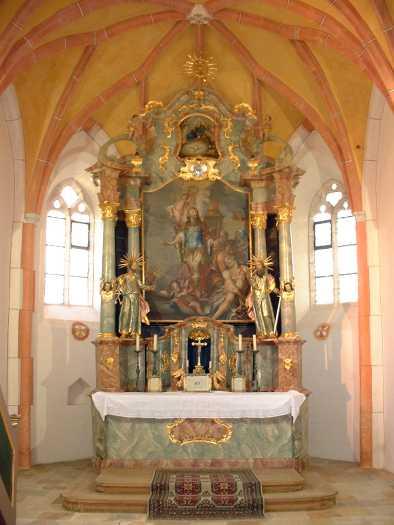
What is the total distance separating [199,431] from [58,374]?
377 centimetres

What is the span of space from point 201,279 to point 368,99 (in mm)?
4376

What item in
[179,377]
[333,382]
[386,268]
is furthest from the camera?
[333,382]

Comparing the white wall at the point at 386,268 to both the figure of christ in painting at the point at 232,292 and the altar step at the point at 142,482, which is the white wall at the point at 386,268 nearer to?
the figure of christ in painting at the point at 232,292

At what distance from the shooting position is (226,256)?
44.7 feet

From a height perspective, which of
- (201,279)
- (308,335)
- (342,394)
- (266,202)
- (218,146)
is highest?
(218,146)

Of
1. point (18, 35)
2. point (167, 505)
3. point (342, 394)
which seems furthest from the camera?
point (342, 394)

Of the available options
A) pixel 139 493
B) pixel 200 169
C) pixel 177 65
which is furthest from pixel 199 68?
pixel 139 493

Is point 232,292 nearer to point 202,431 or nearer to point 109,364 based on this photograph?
point 109,364

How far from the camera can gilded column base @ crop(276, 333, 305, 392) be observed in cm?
1274

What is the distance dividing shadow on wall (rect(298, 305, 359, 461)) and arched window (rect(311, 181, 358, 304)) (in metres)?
0.36

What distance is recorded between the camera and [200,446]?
11477 millimetres

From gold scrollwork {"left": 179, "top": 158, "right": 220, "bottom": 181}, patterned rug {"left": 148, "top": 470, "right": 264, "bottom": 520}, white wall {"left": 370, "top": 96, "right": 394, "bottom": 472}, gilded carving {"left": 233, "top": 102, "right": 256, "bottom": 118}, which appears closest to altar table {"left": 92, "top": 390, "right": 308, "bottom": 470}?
patterned rug {"left": 148, "top": 470, "right": 264, "bottom": 520}

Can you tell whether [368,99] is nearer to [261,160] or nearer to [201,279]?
[261,160]

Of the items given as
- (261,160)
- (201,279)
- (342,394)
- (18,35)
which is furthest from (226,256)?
(18,35)
